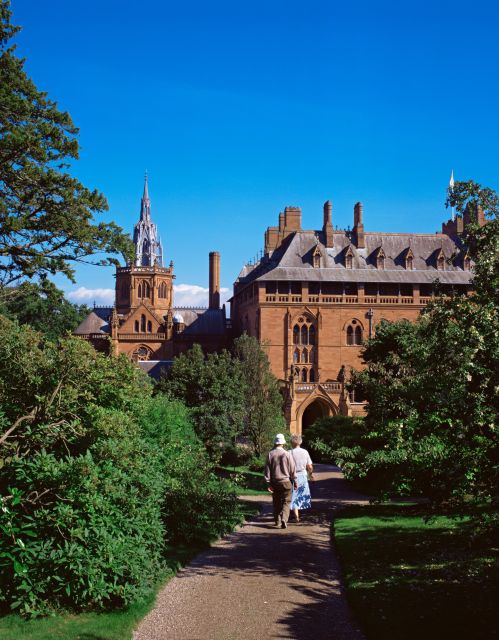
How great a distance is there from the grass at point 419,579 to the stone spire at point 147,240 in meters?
61.3

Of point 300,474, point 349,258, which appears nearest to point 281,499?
point 300,474

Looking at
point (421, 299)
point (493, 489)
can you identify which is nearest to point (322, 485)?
point (493, 489)

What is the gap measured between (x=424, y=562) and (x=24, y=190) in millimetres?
15199

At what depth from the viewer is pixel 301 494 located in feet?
54.9

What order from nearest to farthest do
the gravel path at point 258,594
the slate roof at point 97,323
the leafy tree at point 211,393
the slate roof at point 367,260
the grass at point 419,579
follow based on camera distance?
the grass at point 419,579
the gravel path at point 258,594
the leafy tree at point 211,393
the slate roof at point 367,260
the slate roof at point 97,323

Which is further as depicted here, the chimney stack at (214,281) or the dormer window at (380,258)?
the chimney stack at (214,281)

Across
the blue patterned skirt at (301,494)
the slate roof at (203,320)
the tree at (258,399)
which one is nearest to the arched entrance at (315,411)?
the tree at (258,399)

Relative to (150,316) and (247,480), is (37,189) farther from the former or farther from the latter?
(150,316)

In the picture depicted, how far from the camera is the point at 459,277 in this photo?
183 feet

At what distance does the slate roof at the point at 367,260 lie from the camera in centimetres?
5453

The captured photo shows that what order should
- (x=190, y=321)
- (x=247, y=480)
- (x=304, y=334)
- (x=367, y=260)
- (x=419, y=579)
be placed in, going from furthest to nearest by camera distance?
(x=190, y=321)
(x=367, y=260)
(x=304, y=334)
(x=247, y=480)
(x=419, y=579)

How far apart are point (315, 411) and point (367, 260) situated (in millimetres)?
13500

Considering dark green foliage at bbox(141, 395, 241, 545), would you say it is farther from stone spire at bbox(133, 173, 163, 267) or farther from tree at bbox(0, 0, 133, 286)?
stone spire at bbox(133, 173, 163, 267)

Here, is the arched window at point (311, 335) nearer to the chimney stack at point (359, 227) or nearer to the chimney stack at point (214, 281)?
the chimney stack at point (359, 227)
